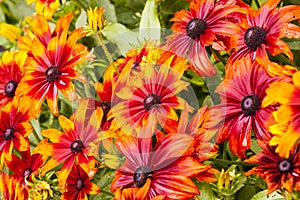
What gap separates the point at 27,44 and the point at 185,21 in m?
0.26

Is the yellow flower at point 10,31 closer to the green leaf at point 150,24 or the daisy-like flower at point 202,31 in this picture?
the green leaf at point 150,24

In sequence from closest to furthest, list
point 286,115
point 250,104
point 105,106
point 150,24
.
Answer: point 286,115
point 250,104
point 105,106
point 150,24

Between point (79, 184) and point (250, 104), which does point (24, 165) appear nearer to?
point (79, 184)

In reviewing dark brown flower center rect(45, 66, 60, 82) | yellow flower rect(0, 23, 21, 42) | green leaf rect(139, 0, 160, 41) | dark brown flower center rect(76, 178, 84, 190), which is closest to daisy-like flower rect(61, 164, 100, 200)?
dark brown flower center rect(76, 178, 84, 190)

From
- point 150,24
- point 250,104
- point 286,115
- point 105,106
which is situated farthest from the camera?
point 150,24

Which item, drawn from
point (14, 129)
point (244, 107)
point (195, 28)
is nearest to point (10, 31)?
point (14, 129)

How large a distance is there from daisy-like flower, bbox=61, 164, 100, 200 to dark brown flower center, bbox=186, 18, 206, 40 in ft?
0.66

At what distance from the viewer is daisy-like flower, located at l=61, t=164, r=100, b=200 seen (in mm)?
716

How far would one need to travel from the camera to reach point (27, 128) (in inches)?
29.5

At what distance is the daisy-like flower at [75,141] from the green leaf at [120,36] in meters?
0.19

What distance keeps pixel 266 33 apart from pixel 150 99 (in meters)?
0.14

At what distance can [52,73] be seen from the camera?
0.76m

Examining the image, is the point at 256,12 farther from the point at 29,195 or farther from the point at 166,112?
the point at 29,195

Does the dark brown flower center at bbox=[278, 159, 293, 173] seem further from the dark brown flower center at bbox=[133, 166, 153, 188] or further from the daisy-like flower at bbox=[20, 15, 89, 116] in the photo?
the daisy-like flower at bbox=[20, 15, 89, 116]
